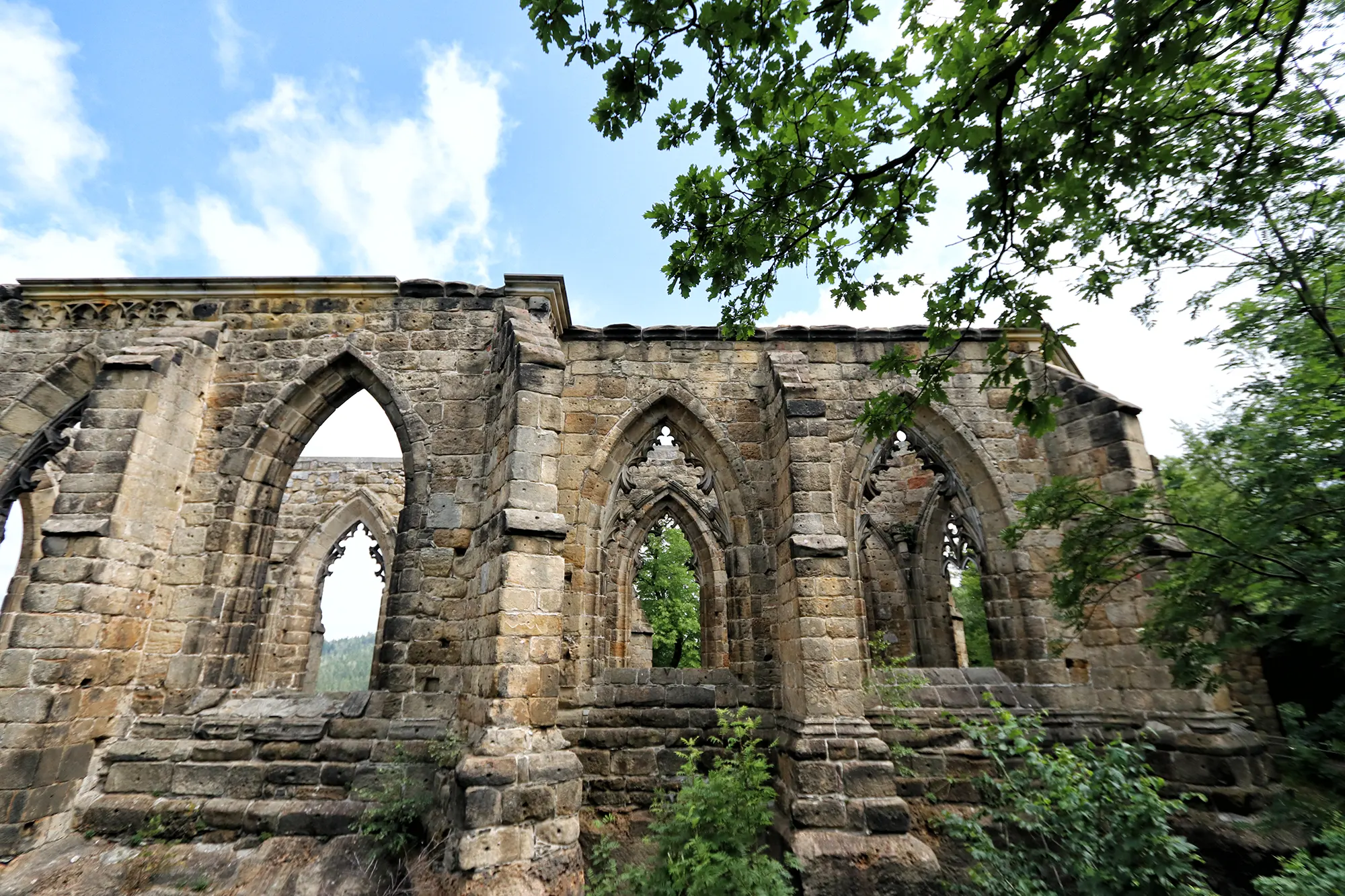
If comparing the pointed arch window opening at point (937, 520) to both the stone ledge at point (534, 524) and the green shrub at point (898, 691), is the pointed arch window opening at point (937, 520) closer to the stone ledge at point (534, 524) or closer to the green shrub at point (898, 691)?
the green shrub at point (898, 691)

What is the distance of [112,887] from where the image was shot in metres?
4.39

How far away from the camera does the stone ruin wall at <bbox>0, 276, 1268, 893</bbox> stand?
15.5 ft

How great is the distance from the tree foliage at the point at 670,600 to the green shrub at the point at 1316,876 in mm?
13570

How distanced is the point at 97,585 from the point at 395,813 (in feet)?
11.8

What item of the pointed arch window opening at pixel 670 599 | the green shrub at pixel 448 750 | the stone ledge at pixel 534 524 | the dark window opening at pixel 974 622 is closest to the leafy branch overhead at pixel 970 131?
the stone ledge at pixel 534 524

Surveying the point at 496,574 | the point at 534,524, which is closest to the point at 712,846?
the point at 496,574

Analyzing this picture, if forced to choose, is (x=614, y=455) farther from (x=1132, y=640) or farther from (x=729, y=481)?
(x=1132, y=640)

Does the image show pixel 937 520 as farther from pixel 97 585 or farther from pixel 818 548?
pixel 97 585

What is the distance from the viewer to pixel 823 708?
4.96 meters

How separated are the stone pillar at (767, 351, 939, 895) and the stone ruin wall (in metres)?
0.03

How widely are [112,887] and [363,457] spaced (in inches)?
352

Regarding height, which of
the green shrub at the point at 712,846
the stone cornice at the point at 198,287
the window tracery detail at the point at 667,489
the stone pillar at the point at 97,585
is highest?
the stone cornice at the point at 198,287

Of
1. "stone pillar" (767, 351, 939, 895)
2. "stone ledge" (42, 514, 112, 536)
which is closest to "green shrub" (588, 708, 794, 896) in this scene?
"stone pillar" (767, 351, 939, 895)

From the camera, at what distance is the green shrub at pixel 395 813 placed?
456 centimetres
